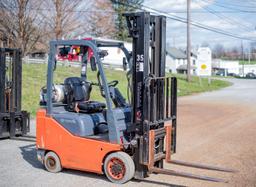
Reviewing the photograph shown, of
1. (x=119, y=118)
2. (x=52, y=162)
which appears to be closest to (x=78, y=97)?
(x=119, y=118)

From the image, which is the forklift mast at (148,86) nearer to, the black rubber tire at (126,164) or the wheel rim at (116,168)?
the black rubber tire at (126,164)

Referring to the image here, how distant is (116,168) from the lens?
25.1ft

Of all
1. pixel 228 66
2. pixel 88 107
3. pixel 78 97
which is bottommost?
pixel 88 107

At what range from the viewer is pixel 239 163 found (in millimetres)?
9297

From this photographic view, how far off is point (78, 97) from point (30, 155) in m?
2.45

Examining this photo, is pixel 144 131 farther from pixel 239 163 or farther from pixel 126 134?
pixel 239 163

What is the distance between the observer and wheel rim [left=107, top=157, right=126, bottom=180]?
758cm

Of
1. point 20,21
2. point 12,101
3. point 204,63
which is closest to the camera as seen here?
point 12,101

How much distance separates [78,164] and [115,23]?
5555 centimetres

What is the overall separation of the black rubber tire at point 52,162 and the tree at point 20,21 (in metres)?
32.2

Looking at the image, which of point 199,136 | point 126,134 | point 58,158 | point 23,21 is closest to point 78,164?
point 58,158

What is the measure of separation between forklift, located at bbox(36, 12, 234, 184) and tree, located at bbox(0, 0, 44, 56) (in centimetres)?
3220

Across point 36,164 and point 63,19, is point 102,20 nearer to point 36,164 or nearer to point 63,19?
point 63,19

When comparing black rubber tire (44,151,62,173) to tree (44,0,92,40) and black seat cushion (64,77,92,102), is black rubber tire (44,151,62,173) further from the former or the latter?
tree (44,0,92,40)
